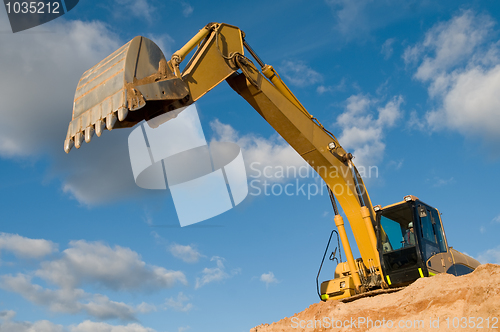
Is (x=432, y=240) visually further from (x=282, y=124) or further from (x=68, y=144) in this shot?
(x=68, y=144)

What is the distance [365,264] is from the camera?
32.2 ft

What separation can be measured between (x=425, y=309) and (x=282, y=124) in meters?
4.25

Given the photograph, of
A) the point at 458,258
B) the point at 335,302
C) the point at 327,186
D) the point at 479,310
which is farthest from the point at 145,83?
the point at 458,258

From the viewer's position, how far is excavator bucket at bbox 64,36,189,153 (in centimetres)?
675

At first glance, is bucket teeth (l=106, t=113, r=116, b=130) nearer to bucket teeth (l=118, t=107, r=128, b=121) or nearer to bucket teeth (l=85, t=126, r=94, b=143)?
bucket teeth (l=118, t=107, r=128, b=121)

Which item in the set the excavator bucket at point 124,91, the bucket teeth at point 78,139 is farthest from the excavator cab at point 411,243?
the bucket teeth at point 78,139

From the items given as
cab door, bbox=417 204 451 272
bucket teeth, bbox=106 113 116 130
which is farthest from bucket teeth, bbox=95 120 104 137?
cab door, bbox=417 204 451 272

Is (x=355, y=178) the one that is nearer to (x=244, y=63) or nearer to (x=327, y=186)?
(x=327, y=186)

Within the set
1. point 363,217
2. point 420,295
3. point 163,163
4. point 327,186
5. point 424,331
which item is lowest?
point 424,331

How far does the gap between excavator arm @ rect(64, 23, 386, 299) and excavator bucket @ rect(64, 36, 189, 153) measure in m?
0.01

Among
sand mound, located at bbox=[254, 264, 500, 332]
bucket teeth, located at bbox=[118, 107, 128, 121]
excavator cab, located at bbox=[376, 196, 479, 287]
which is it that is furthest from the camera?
excavator cab, located at bbox=[376, 196, 479, 287]

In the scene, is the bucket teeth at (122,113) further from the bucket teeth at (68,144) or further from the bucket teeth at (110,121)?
the bucket teeth at (68,144)

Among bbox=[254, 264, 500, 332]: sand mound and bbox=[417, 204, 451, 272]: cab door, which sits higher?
bbox=[417, 204, 451, 272]: cab door

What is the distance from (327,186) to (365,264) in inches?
71.4
